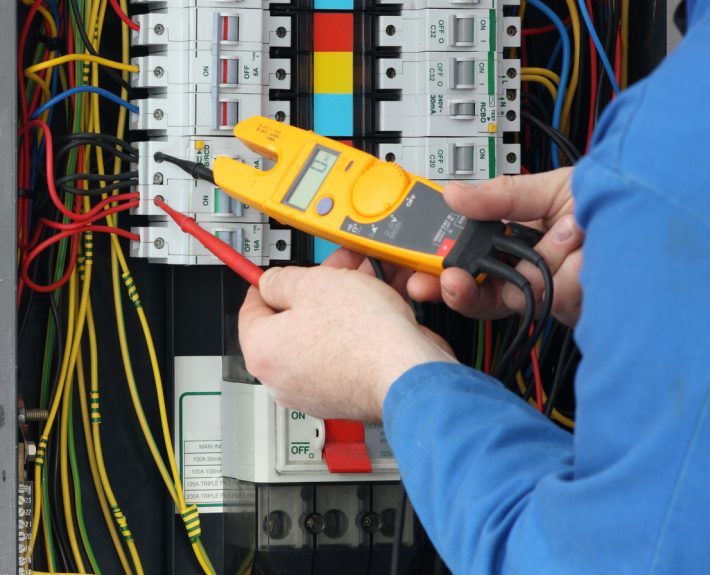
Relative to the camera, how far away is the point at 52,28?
1344 millimetres

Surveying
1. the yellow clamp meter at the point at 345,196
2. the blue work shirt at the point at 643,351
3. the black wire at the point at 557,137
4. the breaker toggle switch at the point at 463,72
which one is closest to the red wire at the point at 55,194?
the yellow clamp meter at the point at 345,196

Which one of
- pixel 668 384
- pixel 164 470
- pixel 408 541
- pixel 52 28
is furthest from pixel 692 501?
pixel 52 28

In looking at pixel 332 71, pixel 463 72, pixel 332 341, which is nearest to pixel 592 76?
pixel 463 72

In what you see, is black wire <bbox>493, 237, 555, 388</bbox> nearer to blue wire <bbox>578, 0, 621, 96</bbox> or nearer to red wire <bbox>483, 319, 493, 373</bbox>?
red wire <bbox>483, 319, 493, 373</bbox>

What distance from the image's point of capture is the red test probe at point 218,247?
1090 mm

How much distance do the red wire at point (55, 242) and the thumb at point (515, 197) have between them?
560 millimetres

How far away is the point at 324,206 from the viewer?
1056 millimetres

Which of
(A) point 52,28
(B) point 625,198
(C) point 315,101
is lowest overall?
(B) point 625,198

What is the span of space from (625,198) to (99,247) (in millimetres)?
1041

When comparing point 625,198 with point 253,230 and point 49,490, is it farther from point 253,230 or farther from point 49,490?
point 49,490

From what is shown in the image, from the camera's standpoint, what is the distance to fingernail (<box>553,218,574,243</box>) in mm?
940
